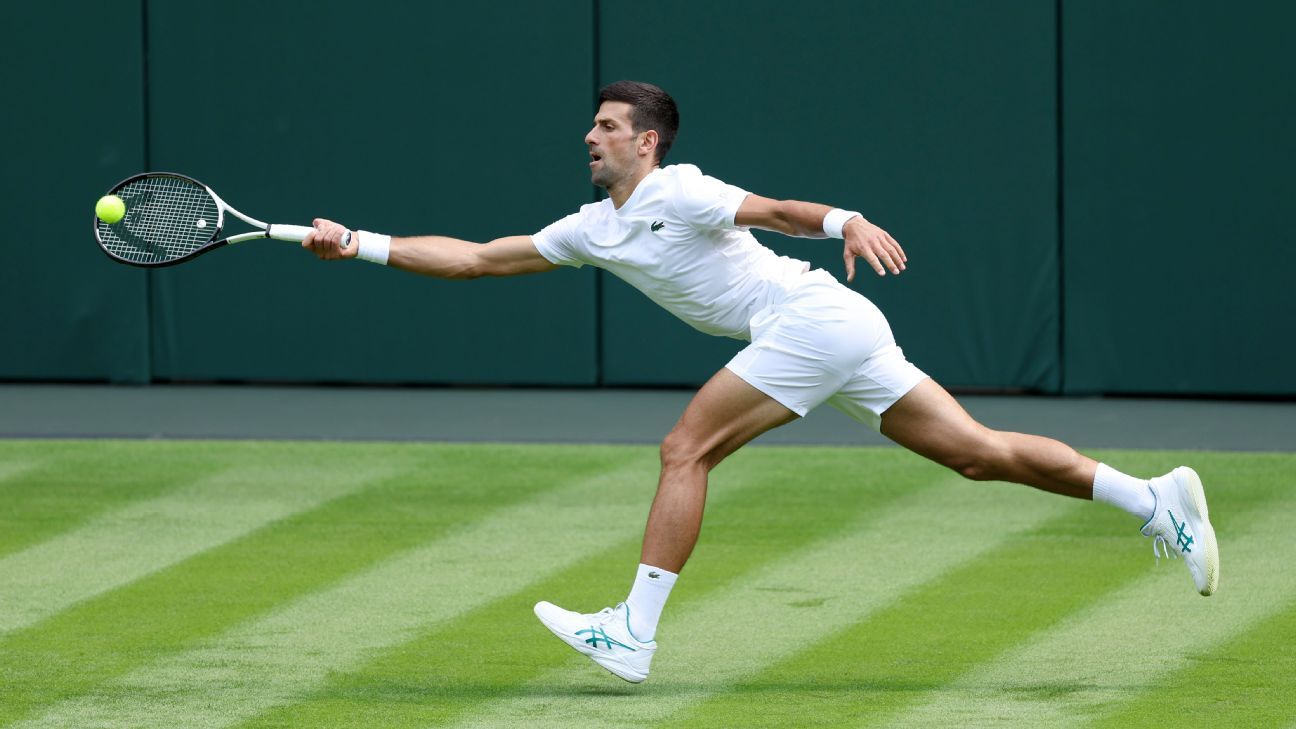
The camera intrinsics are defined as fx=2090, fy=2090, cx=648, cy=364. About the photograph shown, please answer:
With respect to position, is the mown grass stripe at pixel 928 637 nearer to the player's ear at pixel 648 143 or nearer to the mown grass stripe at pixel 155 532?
the player's ear at pixel 648 143

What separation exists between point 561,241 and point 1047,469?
5.09 ft

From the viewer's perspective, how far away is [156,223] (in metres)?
6.80

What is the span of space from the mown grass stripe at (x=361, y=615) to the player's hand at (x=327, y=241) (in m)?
1.14

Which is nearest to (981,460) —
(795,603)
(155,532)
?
(795,603)

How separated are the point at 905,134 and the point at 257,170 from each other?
12.0 ft

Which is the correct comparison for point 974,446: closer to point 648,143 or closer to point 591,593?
point 648,143

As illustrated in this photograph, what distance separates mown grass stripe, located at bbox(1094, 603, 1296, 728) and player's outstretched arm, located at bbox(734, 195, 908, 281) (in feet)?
4.22

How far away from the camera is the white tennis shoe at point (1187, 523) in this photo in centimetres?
603

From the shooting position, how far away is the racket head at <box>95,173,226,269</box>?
21.7 feet

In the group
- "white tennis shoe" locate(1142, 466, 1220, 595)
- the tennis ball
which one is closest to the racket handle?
the tennis ball

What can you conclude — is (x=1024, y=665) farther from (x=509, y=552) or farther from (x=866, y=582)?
(x=509, y=552)

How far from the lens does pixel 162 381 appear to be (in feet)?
40.3

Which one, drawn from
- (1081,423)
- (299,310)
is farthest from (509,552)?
(299,310)

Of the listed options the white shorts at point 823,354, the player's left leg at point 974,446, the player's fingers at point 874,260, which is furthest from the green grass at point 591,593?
the player's fingers at point 874,260
